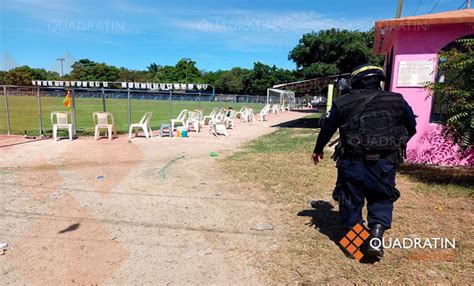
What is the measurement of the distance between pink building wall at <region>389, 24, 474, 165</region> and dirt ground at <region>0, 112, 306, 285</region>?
13.4ft

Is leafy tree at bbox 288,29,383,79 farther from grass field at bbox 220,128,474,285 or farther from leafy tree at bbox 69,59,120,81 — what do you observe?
leafy tree at bbox 69,59,120,81

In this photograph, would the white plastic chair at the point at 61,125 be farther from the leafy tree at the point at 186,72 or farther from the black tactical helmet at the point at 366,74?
the leafy tree at the point at 186,72

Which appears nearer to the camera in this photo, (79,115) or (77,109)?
(79,115)

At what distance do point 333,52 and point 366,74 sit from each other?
111 feet

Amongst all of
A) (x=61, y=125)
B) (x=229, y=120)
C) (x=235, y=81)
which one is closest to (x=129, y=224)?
(x=61, y=125)

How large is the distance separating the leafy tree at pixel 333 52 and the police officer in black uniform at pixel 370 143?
31.1 metres

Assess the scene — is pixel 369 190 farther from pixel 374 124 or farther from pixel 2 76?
pixel 2 76

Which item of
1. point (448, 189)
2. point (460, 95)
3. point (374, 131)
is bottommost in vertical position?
point (448, 189)

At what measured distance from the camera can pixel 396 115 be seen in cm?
313

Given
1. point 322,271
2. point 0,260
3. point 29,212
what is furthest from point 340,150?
point 29,212

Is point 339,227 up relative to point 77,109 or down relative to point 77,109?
down

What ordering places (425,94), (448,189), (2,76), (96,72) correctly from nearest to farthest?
(448,189)
(425,94)
(2,76)
(96,72)

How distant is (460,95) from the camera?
540cm

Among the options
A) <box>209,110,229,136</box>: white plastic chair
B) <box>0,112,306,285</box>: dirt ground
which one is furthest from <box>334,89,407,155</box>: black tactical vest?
<box>209,110,229,136</box>: white plastic chair
